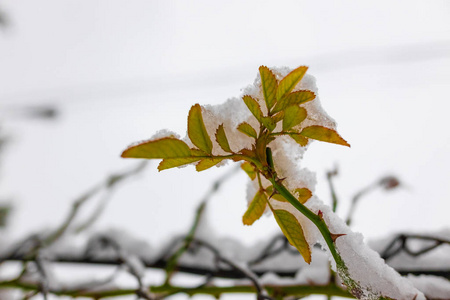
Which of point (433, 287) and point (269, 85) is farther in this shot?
point (433, 287)

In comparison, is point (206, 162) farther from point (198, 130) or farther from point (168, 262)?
point (168, 262)

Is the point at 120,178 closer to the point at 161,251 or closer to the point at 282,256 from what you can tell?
the point at 161,251

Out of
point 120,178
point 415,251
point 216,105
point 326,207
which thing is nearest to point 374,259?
point 326,207

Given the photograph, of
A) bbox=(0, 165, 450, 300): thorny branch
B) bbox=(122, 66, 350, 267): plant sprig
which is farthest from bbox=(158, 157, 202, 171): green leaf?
bbox=(0, 165, 450, 300): thorny branch

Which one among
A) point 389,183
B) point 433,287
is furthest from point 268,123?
point 389,183

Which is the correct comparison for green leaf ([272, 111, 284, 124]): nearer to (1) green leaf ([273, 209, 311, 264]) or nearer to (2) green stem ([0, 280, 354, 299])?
(1) green leaf ([273, 209, 311, 264])

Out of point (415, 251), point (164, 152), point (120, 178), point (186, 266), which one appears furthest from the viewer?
point (120, 178)

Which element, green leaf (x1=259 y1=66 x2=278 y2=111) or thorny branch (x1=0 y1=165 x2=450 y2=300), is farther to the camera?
thorny branch (x1=0 y1=165 x2=450 y2=300)
